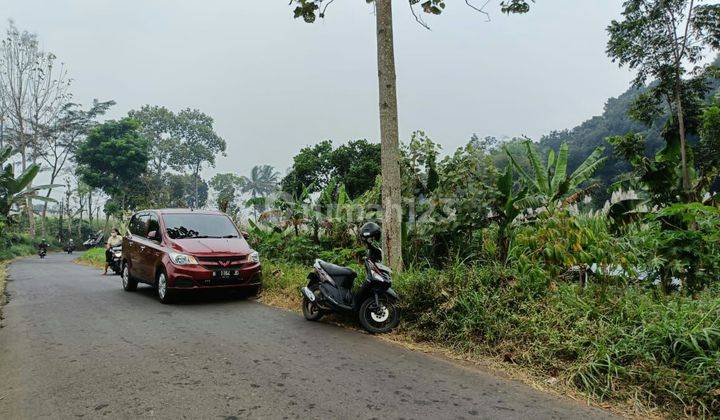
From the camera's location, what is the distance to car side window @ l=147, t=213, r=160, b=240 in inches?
336

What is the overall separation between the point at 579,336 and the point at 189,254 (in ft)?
19.7

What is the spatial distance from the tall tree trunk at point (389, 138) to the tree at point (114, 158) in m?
36.0

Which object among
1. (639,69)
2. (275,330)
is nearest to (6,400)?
(275,330)

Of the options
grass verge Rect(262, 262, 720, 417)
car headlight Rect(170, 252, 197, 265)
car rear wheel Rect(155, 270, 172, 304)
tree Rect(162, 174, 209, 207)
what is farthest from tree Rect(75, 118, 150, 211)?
grass verge Rect(262, 262, 720, 417)

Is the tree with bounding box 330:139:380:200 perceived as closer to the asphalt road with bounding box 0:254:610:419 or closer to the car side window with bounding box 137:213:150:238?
the car side window with bounding box 137:213:150:238

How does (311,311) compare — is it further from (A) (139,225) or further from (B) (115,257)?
(B) (115,257)

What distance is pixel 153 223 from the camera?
8.73 m

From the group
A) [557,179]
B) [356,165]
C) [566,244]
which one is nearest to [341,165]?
[356,165]

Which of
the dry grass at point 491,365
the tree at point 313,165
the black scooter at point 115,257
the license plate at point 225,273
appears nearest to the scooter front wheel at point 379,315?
the dry grass at point 491,365

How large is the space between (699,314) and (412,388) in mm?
2690

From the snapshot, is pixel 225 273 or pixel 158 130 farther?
pixel 158 130

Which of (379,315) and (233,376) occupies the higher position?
(379,315)

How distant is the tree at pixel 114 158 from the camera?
37.1 meters

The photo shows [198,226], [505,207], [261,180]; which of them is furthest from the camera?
[261,180]
